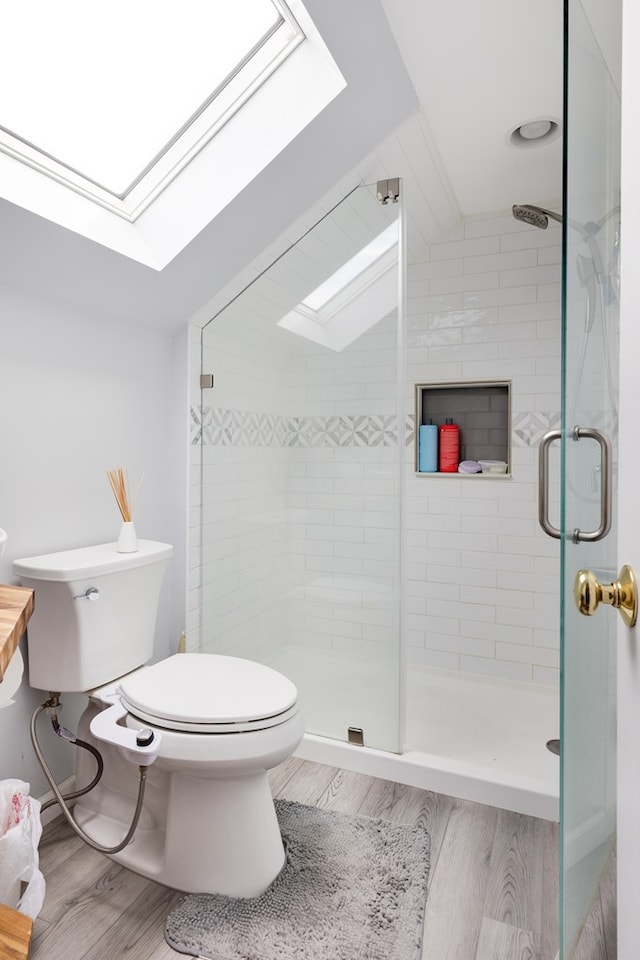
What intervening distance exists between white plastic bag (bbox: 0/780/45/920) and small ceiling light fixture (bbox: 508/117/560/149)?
8.34ft

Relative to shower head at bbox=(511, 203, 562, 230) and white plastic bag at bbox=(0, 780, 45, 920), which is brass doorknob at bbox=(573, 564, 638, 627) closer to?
white plastic bag at bbox=(0, 780, 45, 920)

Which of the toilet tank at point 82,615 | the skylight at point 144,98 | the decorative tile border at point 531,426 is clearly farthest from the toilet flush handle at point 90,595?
the decorative tile border at point 531,426

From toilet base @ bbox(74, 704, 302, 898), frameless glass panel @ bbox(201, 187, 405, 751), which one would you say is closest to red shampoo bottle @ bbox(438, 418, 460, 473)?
frameless glass panel @ bbox(201, 187, 405, 751)

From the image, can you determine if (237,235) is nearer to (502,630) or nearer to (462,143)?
(462,143)

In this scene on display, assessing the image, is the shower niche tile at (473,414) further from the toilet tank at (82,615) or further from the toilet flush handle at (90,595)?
the toilet flush handle at (90,595)

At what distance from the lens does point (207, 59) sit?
1652 mm

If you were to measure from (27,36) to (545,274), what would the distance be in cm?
221

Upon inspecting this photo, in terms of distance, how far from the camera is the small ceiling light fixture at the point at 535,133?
204 centimetres

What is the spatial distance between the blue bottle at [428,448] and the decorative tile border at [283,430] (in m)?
0.75

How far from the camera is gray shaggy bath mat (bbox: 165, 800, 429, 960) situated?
4.25ft

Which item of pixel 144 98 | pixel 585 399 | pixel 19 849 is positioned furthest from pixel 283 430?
pixel 19 849

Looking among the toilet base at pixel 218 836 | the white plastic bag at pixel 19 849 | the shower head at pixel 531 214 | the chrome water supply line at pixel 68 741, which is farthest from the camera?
the shower head at pixel 531 214

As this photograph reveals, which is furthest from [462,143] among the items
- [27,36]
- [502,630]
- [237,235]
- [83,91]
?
[502,630]

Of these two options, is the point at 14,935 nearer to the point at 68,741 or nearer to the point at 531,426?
the point at 68,741
